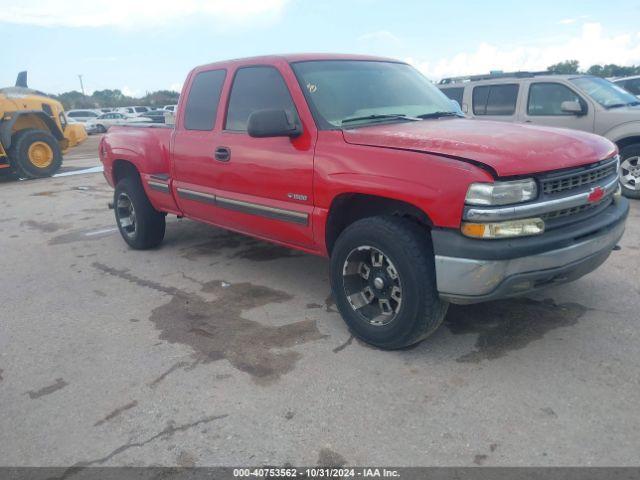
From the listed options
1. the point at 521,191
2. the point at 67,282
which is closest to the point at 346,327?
the point at 521,191

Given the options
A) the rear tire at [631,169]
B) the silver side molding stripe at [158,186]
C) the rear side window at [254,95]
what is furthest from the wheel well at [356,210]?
the rear tire at [631,169]

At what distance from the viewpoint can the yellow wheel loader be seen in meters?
12.1

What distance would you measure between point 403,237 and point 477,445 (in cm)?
118

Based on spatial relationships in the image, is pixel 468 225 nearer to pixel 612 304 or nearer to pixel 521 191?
pixel 521 191

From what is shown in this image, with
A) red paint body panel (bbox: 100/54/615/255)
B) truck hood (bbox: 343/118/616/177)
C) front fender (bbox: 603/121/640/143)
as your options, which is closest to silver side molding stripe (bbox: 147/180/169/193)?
red paint body panel (bbox: 100/54/615/255)

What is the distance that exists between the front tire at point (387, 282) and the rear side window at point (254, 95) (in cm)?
116

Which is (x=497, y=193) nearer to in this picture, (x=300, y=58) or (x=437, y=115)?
(x=437, y=115)

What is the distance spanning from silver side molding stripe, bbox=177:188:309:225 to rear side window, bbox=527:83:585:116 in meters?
5.33

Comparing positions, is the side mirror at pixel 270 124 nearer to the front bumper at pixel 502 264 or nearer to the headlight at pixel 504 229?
the front bumper at pixel 502 264

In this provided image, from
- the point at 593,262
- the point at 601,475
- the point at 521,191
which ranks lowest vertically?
the point at 601,475

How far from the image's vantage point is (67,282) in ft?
16.6

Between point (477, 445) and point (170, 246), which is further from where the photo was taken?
point (170, 246)

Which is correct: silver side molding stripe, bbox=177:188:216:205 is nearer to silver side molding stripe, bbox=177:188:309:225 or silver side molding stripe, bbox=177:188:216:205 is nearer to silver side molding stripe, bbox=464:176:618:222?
silver side molding stripe, bbox=177:188:309:225

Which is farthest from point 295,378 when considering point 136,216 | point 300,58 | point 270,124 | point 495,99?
point 495,99
